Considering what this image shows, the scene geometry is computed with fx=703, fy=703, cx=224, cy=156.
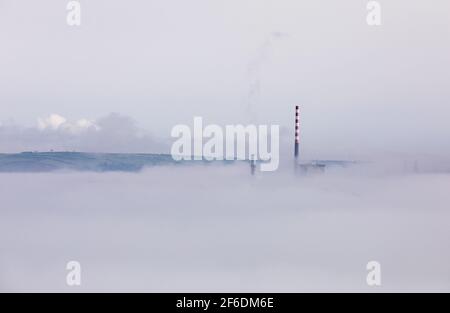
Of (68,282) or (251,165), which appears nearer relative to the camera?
(68,282)
